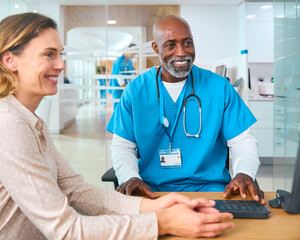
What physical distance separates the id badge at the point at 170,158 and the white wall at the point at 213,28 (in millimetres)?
4952

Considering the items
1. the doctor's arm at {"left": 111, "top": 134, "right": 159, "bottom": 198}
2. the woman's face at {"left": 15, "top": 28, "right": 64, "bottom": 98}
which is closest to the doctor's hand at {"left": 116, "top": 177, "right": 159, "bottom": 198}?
the doctor's arm at {"left": 111, "top": 134, "right": 159, "bottom": 198}

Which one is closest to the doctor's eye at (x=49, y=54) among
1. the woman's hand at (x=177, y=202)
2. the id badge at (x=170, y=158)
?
the woman's hand at (x=177, y=202)

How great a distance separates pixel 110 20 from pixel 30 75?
3.69 meters

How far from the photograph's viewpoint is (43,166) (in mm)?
789

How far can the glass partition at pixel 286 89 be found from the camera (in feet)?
9.07

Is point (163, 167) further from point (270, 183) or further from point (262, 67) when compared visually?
point (262, 67)

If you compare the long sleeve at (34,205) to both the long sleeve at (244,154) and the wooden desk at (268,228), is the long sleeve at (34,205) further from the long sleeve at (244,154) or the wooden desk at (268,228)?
the long sleeve at (244,154)

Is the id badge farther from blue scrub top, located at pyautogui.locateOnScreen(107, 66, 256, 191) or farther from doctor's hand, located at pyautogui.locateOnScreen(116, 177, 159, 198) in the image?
doctor's hand, located at pyautogui.locateOnScreen(116, 177, 159, 198)

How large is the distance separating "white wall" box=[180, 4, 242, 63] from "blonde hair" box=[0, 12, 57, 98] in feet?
18.3

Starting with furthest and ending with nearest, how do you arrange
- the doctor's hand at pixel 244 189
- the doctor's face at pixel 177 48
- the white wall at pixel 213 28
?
the white wall at pixel 213 28
the doctor's face at pixel 177 48
the doctor's hand at pixel 244 189

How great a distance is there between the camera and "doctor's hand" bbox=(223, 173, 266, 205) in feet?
3.60

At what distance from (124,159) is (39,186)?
79 centimetres

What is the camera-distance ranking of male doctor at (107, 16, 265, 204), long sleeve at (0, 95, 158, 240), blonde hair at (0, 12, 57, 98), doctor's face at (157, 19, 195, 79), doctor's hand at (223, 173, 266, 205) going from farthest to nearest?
doctor's face at (157, 19, 195, 79)
male doctor at (107, 16, 265, 204)
doctor's hand at (223, 173, 266, 205)
blonde hair at (0, 12, 57, 98)
long sleeve at (0, 95, 158, 240)

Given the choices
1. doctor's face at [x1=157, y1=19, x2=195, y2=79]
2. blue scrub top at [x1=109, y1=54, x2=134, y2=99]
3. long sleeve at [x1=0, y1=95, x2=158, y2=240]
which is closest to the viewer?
long sleeve at [x1=0, y1=95, x2=158, y2=240]
